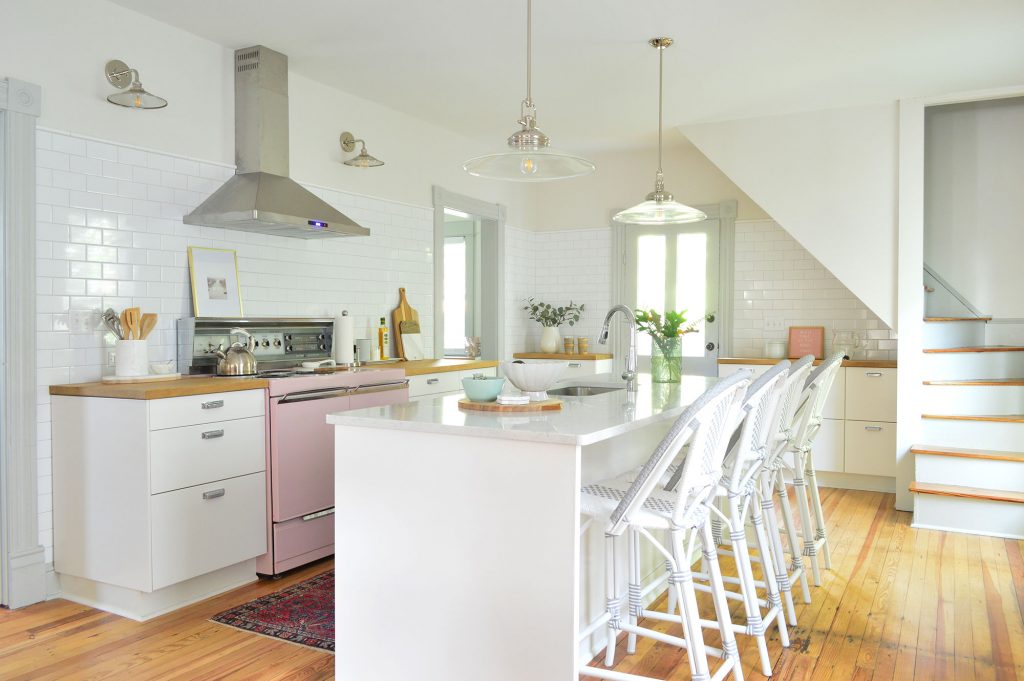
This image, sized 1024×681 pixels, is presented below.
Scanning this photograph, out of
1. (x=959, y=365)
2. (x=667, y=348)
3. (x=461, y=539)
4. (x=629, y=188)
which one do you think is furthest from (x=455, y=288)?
(x=461, y=539)

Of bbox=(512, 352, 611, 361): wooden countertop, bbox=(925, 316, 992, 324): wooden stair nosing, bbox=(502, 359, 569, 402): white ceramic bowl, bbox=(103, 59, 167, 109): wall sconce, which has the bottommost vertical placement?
bbox=(512, 352, 611, 361): wooden countertop

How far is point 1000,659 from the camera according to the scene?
9.46 feet

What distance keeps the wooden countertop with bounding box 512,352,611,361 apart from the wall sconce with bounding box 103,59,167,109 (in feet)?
13.7

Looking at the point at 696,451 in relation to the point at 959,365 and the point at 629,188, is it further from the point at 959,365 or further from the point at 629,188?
the point at 629,188

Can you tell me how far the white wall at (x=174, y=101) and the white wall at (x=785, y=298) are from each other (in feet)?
9.22

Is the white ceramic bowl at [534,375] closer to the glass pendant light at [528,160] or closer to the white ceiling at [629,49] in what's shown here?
the glass pendant light at [528,160]

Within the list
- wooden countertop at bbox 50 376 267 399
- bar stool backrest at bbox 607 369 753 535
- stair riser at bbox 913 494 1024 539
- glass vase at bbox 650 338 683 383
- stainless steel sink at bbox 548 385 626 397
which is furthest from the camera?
stair riser at bbox 913 494 1024 539

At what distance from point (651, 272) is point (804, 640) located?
4401mm

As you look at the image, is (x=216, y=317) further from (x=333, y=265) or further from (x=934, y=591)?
(x=934, y=591)

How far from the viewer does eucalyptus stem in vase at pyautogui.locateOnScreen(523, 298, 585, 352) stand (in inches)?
287

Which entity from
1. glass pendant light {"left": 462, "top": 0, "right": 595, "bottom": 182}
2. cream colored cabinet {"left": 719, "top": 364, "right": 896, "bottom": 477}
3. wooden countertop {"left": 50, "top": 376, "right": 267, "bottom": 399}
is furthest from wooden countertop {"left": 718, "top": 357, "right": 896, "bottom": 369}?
wooden countertop {"left": 50, "top": 376, "right": 267, "bottom": 399}

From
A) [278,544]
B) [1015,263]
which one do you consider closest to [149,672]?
[278,544]

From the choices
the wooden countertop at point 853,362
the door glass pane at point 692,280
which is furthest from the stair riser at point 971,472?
the door glass pane at point 692,280

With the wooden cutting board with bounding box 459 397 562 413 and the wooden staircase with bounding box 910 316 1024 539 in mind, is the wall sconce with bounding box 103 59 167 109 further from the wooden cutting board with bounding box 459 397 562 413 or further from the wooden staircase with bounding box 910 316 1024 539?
the wooden staircase with bounding box 910 316 1024 539
